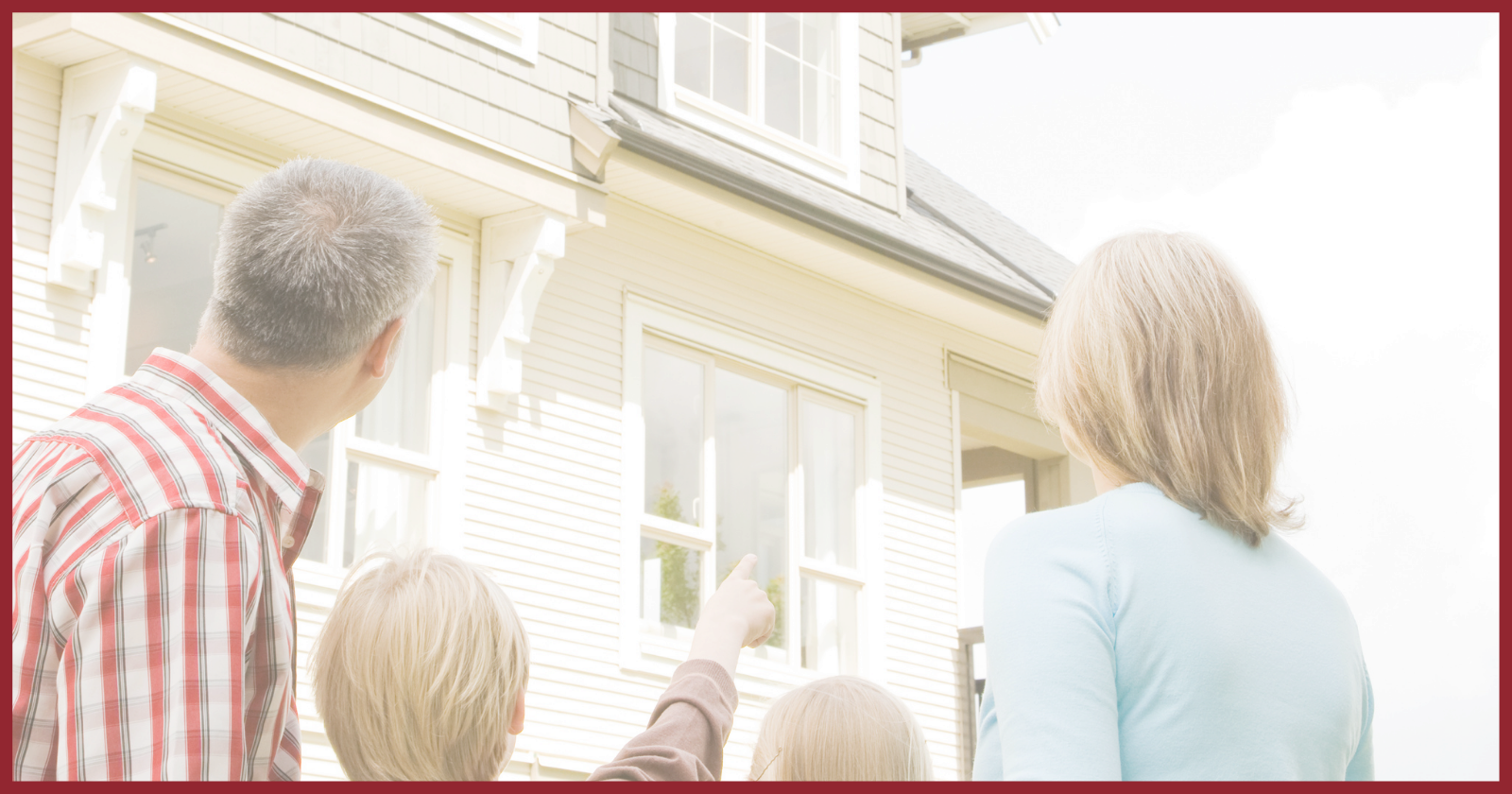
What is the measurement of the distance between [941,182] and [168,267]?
354 inches

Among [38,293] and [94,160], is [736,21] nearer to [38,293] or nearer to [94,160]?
[94,160]

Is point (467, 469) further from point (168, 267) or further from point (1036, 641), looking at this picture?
point (1036, 641)

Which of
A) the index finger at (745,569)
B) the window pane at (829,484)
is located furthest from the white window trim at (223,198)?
the index finger at (745,569)

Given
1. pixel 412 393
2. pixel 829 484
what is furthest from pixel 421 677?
pixel 829 484

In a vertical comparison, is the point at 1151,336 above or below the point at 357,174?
below

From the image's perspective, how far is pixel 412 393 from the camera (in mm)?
8883

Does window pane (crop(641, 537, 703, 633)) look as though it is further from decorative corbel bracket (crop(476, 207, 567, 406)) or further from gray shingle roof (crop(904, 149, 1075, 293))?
gray shingle roof (crop(904, 149, 1075, 293))

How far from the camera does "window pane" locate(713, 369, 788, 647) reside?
35.0 feet

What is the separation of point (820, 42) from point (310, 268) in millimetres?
10602

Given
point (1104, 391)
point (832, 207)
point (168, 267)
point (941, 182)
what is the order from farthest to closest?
point (941, 182), point (832, 207), point (168, 267), point (1104, 391)

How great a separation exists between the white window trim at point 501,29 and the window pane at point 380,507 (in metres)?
2.57

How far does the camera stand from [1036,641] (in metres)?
1.62

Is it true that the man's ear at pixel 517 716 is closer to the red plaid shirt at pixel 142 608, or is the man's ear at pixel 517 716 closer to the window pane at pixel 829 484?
the red plaid shirt at pixel 142 608

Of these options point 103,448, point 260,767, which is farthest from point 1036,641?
point 103,448
